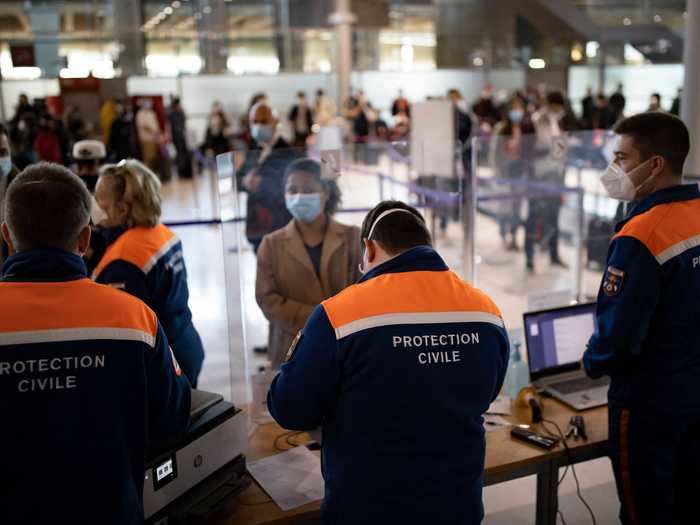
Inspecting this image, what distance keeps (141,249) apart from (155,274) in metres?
0.12

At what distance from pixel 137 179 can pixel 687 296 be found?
215cm

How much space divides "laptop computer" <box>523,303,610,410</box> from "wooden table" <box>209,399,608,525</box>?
178mm

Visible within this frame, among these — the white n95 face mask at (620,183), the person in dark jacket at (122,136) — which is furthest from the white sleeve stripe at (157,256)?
the person in dark jacket at (122,136)

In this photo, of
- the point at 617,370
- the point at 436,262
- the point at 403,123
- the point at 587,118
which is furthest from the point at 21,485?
the point at 587,118

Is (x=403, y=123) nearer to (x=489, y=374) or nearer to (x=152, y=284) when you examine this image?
(x=152, y=284)

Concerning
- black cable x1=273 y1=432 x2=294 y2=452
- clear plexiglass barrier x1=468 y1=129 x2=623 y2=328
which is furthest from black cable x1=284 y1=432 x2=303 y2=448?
clear plexiglass barrier x1=468 y1=129 x2=623 y2=328

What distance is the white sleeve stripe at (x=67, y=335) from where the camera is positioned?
148cm

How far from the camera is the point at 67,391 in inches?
59.2

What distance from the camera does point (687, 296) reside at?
223 cm

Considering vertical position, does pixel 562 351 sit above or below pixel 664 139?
below

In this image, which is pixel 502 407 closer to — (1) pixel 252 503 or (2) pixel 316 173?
(1) pixel 252 503

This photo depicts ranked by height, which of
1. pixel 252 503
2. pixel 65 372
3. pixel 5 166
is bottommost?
pixel 252 503

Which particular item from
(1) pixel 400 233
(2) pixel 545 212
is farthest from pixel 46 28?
(1) pixel 400 233

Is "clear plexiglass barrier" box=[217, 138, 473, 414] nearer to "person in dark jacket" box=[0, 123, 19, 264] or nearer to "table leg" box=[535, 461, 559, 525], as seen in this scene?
"person in dark jacket" box=[0, 123, 19, 264]
